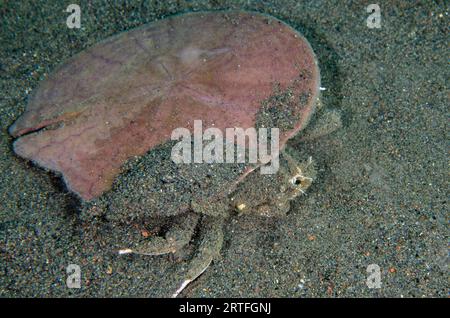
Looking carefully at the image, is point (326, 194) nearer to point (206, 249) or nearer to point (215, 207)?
point (215, 207)

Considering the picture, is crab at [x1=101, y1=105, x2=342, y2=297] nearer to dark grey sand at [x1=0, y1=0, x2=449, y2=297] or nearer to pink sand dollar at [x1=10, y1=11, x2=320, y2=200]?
dark grey sand at [x1=0, y1=0, x2=449, y2=297]

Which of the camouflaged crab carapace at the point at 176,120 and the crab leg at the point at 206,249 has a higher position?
the camouflaged crab carapace at the point at 176,120

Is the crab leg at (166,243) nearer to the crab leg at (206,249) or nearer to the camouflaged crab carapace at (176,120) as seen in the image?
the camouflaged crab carapace at (176,120)

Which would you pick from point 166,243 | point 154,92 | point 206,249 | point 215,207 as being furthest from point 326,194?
point 154,92

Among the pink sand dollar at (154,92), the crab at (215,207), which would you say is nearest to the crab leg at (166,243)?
the crab at (215,207)
